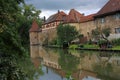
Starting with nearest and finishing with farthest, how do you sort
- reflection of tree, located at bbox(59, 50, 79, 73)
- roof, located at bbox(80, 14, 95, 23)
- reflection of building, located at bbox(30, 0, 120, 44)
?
reflection of tree, located at bbox(59, 50, 79, 73) < reflection of building, located at bbox(30, 0, 120, 44) < roof, located at bbox(80, 14, 95, 23)

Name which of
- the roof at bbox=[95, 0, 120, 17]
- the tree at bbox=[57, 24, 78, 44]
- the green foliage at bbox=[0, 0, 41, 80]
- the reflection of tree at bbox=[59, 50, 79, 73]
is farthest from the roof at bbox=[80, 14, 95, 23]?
the green foliage at bbox=[0, 0, 41, 80]

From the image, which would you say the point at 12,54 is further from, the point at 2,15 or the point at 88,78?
the point at 88,78

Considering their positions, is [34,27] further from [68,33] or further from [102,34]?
[102,34]

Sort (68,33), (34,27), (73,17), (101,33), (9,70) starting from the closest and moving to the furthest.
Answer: (9,70) → (101,33) → (68,33) → (73,17) → (34,27)

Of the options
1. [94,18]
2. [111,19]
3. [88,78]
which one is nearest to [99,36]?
[111,19]

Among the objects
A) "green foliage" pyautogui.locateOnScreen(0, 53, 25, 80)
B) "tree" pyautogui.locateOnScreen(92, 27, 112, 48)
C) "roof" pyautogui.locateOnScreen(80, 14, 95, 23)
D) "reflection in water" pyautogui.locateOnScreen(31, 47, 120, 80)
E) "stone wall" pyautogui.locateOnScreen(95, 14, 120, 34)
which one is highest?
"roof" pyautogui.locateOnScreen(80, 14, 95, 23)

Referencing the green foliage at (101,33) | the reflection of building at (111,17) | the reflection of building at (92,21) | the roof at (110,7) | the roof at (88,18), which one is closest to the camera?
the green foliage at (101,33)

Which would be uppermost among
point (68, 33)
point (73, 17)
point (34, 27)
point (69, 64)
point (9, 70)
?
point (73, 17)

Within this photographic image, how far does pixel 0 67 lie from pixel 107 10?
3985 cm

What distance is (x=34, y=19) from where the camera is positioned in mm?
91062

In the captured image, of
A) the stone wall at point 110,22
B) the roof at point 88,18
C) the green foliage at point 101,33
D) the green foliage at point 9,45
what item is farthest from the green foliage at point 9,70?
the roof at point 88,18

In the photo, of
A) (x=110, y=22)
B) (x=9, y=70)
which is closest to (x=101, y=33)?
(x=110, y=22)

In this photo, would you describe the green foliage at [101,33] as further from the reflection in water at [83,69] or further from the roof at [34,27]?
the roof at [34,27]

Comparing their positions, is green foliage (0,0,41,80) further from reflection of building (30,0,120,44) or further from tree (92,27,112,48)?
reflection of building (30,0,120,44)
